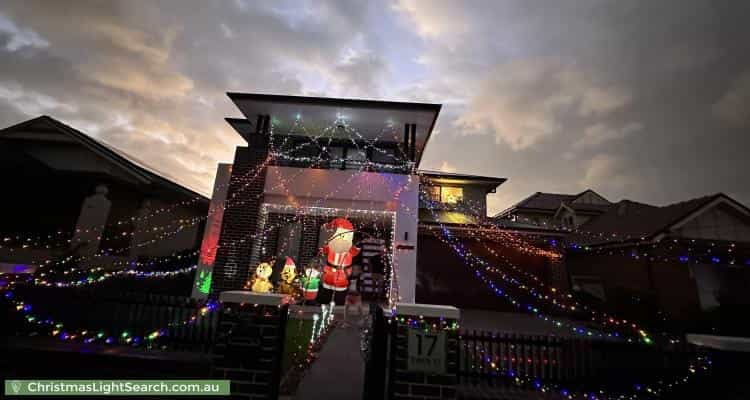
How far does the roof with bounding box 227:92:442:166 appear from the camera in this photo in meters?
9.42

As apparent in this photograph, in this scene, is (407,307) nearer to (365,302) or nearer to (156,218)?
(365,302)

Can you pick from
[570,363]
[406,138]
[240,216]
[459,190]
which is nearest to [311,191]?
[240,216]

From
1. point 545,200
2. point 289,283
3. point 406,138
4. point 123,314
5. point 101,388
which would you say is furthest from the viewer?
point 545,200

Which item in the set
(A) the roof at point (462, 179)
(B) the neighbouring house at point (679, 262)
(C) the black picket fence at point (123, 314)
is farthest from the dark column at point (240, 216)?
(B) the neighbouring house at point (679, 262)

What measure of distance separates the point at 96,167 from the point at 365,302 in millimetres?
10848

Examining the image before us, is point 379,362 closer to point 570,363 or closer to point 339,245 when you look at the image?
point 570,363

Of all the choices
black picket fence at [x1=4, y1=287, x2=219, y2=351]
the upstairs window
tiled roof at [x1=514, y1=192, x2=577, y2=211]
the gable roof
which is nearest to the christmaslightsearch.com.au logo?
black picket fence at [x1=4, y1=287, x2=219, y2=351]

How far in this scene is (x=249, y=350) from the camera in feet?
9.07

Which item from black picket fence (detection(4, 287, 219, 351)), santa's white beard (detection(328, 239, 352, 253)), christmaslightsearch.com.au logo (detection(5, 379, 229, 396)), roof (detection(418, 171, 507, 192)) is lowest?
christmaslightsearch.com.au logo (detection(5, 379, 229, 396))

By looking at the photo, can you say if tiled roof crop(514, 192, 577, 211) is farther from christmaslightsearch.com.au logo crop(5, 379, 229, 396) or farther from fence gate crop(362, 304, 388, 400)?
christmaslightsearch.com.au logo crop(5, 379, 229, 396)

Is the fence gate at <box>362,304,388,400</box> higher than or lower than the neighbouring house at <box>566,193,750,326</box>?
lower

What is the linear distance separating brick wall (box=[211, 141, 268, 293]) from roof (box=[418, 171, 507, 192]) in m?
9.42

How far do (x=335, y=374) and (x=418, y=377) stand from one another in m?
1.86

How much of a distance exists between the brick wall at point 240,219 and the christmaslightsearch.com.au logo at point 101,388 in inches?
194
